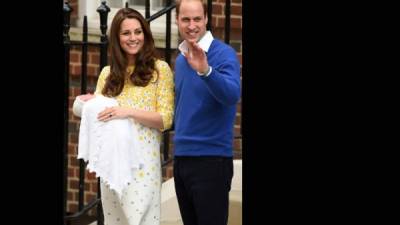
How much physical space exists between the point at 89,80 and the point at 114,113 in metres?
1.26

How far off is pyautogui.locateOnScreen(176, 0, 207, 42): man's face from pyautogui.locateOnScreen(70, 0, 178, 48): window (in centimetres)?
84

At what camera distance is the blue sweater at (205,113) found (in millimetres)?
3395

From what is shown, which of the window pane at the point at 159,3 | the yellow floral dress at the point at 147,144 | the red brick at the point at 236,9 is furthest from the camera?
the window pane at the point at 159,3

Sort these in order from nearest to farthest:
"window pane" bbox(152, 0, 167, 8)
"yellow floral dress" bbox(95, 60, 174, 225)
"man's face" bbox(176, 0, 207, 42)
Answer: "man's face" bbox(176, 0, 207, 42)
"yellow floral dress" bbox(95, 60, 174, 225)
"window pane" bbox(152, 0, 167, 8)

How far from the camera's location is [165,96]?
3479 mm

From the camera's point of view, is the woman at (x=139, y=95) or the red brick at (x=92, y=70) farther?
the red brick at (x=92, y=70)

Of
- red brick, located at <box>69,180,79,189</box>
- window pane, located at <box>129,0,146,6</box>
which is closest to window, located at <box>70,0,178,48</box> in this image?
window pane, located at <box>129,0,146,6</box>

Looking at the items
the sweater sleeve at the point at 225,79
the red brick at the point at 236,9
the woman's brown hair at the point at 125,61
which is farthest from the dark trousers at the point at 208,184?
the red brick at the point at 236,9

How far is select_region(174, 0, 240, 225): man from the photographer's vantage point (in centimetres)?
339

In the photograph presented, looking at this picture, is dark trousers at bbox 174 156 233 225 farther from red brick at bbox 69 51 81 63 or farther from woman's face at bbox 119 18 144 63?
red brick at bbox 69 51 81 63

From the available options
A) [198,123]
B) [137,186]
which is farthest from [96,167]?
[198,123]

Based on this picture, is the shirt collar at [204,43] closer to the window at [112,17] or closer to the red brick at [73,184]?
the window at [112,17]
